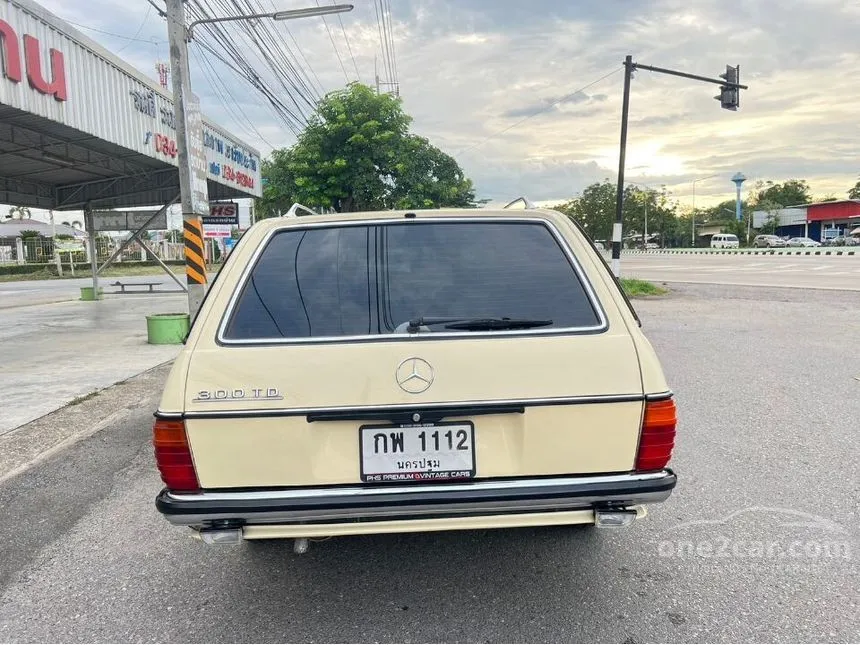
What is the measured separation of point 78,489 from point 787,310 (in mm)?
13546

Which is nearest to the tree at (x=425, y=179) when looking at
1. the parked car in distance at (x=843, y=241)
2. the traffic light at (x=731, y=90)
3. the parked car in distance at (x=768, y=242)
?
the traffic light at (x=731, y=90)

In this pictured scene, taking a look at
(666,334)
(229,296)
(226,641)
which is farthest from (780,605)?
(666,334)

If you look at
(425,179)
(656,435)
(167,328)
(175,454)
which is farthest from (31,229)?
(656,435)

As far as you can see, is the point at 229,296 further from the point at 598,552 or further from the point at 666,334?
the point at 666,334

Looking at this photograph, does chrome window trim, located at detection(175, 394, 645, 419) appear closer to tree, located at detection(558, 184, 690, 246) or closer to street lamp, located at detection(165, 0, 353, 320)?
street lamp, located at detection(165, 0, 353, 320)

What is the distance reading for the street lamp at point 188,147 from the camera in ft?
27.9

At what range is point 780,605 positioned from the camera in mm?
2578

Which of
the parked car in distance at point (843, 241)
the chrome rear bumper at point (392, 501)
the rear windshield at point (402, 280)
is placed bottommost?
the chrome rear bumper at point (392, 501)

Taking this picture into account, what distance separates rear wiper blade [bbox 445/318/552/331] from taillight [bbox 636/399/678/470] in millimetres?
521

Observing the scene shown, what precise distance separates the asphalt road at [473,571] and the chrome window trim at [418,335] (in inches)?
46.0

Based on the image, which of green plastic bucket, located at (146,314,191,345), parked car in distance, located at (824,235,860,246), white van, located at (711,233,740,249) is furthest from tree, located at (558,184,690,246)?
green plastic bucket, located at (146,314,191,345)

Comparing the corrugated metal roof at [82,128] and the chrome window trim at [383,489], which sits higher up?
the corrugated metal roof at [82,128]

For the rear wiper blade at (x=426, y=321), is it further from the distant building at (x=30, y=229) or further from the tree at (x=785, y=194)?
the tree at (x=785, y=194)

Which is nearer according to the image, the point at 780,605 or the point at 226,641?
the point at 226,641
